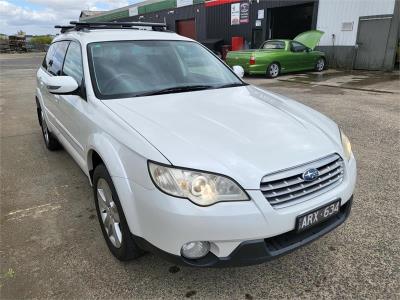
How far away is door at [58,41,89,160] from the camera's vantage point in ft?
9.90

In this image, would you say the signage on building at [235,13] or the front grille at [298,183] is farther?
the signage on building at [235,13]

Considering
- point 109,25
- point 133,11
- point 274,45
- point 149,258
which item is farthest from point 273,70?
point 133,11

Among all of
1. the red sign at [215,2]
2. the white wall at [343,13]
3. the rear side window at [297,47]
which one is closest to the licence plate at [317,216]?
the rear side window at [297,47]

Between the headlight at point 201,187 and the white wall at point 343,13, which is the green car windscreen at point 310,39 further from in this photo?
the headlight at point 201,187

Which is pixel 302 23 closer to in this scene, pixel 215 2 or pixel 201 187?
pixel 215 2

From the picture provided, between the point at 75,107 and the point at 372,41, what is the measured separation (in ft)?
48.4

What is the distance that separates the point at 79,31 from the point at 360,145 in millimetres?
4140

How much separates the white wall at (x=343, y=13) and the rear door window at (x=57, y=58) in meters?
13.7

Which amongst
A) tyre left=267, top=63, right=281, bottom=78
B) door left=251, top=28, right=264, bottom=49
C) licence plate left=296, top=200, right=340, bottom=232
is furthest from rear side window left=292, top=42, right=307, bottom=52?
licence plate left=296, top=200, right=340, bottom=232

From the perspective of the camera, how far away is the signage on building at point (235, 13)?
2067 cm

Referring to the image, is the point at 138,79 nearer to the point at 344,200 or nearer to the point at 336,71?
the point at 344,200

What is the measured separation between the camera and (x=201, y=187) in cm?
197

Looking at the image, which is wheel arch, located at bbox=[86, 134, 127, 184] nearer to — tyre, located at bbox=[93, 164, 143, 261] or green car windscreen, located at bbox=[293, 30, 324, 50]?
tyre, located at bbox=[93, 164, 143, 261]

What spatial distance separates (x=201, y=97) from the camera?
2994 millimetres
